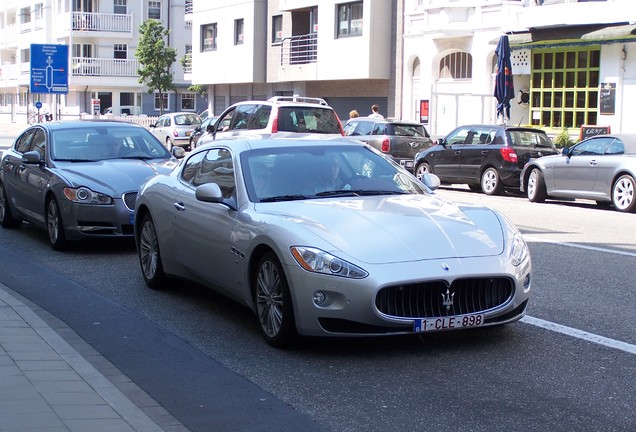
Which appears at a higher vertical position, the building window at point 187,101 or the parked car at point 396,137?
the building window at point 187,101

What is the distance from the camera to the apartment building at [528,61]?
2805 centimetres

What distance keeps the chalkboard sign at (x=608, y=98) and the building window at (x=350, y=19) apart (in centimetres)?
1414

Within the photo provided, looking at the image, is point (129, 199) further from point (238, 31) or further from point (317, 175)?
point (238, 31)

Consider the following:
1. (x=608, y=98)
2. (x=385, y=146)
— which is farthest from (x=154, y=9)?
(x=385, y=146)

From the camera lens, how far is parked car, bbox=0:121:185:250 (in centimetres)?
1180

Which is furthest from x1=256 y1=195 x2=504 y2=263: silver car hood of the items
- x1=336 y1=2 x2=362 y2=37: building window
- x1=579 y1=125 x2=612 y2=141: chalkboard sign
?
x1=336 y1=2 x2=362 y2=37: building window

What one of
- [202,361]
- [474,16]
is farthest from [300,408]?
[474,16]

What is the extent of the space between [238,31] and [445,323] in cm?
4523

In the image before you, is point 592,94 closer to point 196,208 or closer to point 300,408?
point 196,208

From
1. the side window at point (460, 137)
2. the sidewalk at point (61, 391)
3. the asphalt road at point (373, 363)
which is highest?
the side window at point (460, 137)

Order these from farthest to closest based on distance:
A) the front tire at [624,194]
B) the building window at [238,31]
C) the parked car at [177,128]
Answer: the building window at [238,31] → the parked car at [177,128] → the front tire at [624,194]

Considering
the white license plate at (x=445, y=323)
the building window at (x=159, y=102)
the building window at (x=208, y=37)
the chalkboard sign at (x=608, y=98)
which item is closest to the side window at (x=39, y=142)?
the white license plate at (x=445, y=323)

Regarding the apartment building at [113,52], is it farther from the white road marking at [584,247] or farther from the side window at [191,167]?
the side window at [191,167]

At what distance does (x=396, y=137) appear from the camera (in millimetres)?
24766
